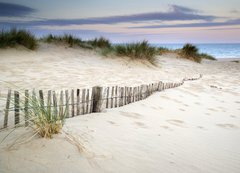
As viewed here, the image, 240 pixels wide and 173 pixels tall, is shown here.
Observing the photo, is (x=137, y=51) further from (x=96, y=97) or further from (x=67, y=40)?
(x=96, y=97)

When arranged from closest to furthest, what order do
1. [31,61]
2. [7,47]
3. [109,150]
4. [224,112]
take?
[109,150]
[224,112]
[31,61]
[7,47]

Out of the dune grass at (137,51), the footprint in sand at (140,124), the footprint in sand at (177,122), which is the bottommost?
the footprint in sand at (177,122)

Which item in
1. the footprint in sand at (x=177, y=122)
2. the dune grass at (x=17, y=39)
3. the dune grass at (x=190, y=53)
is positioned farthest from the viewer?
the dune grass at (x=190, y=53)

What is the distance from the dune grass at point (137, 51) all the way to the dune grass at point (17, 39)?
378cm

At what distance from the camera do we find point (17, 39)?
10484 mm

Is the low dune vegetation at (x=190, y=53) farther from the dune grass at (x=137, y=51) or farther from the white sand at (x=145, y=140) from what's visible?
the white sand at (x=145, y=140)

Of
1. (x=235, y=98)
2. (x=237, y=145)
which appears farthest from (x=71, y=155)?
(x=235, y=98)

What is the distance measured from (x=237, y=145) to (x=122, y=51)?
26.6ft

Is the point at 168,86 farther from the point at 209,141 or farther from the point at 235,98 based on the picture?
the point at 209,141

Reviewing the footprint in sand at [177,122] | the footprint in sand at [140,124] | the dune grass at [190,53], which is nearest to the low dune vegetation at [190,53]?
the dune grass at [190,53]

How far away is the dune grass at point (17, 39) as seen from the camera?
392 inches

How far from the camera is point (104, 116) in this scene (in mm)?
3455

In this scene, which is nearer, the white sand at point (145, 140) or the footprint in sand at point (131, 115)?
the white sand at point (145, 140)

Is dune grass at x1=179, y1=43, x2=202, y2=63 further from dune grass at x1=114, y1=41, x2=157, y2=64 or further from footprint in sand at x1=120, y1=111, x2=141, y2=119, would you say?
footprint in sand at x1=120, y1=111, x2=141, y2=119
